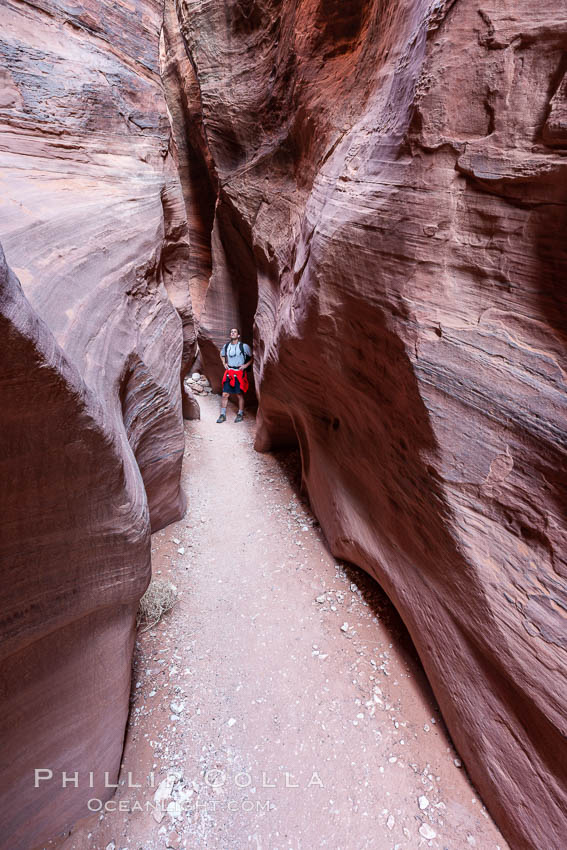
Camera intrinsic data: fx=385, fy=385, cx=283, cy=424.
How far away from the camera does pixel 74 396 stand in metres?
1.32

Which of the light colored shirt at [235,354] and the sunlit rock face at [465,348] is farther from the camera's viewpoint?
the light colored shirt at [235,354]

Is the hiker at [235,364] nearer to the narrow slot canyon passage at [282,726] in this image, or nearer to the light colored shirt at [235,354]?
the light colored shirt at [235,354]

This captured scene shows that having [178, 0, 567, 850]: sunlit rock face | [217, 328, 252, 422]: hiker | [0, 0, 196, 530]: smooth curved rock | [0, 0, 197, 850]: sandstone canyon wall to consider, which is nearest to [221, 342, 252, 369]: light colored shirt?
[217, 328, 252, 422]: hiker

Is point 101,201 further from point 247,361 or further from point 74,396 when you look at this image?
point 247,361

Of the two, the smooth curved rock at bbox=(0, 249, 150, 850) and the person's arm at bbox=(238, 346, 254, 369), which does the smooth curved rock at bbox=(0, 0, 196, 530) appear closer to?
the smooth curved rock at bbox=(0, 249, 150, 850)

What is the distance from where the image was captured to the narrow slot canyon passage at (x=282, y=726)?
6.24 ft

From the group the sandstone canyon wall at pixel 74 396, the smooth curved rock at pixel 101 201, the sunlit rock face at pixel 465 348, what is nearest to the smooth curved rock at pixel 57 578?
the sandstone canyon wall at pixel 74 396

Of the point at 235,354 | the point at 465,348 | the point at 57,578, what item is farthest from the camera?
the point at 235,354

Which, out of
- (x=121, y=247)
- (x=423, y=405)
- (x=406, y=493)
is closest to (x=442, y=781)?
(x=406, y=493)

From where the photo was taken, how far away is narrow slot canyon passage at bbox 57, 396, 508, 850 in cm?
190

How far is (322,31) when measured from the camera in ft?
11.4

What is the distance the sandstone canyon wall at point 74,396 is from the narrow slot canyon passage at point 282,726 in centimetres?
35

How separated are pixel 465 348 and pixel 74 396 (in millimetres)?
1688

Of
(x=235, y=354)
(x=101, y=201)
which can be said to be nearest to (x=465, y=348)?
(x=101, y=201)
